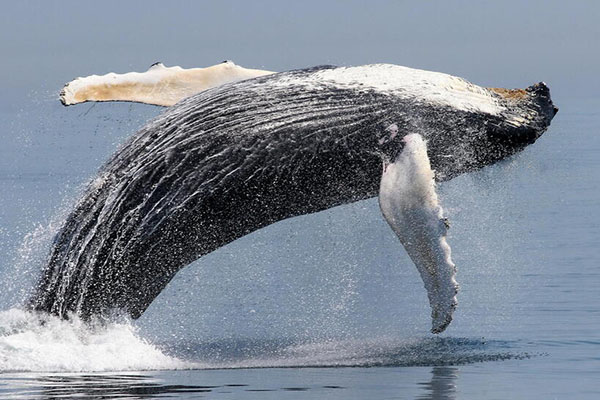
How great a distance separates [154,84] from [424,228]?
14.3 ft

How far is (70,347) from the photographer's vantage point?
14055 millimetres

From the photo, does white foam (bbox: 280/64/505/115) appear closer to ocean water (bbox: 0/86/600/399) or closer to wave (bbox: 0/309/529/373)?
ocean water (bbox: 0/86/600/399)

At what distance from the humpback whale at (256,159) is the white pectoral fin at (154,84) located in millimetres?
578

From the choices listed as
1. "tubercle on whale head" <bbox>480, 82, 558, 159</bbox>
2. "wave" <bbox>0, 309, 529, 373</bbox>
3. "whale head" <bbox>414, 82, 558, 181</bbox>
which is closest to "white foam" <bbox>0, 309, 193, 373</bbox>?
"wave" <bbox>0, 309, 529, 373</bbox>

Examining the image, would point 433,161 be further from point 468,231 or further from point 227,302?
point 468,231

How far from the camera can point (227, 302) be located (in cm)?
1817

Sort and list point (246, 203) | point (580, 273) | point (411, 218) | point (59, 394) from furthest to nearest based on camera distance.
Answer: point (580, 273) → point (246, 203) → point (411, 218) → point (59, 394)

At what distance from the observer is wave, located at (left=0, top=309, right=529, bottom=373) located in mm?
13422

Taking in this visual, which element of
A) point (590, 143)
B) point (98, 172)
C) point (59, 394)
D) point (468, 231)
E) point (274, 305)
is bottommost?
point (59, 394)

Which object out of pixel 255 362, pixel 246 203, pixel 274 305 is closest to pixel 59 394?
pixel 255 362

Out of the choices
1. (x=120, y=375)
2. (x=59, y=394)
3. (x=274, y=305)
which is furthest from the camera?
(x=274, y=305)

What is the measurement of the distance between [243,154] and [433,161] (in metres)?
2.13

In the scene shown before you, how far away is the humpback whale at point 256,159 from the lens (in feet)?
47.5

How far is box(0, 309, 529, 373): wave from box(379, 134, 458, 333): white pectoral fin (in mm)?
721
